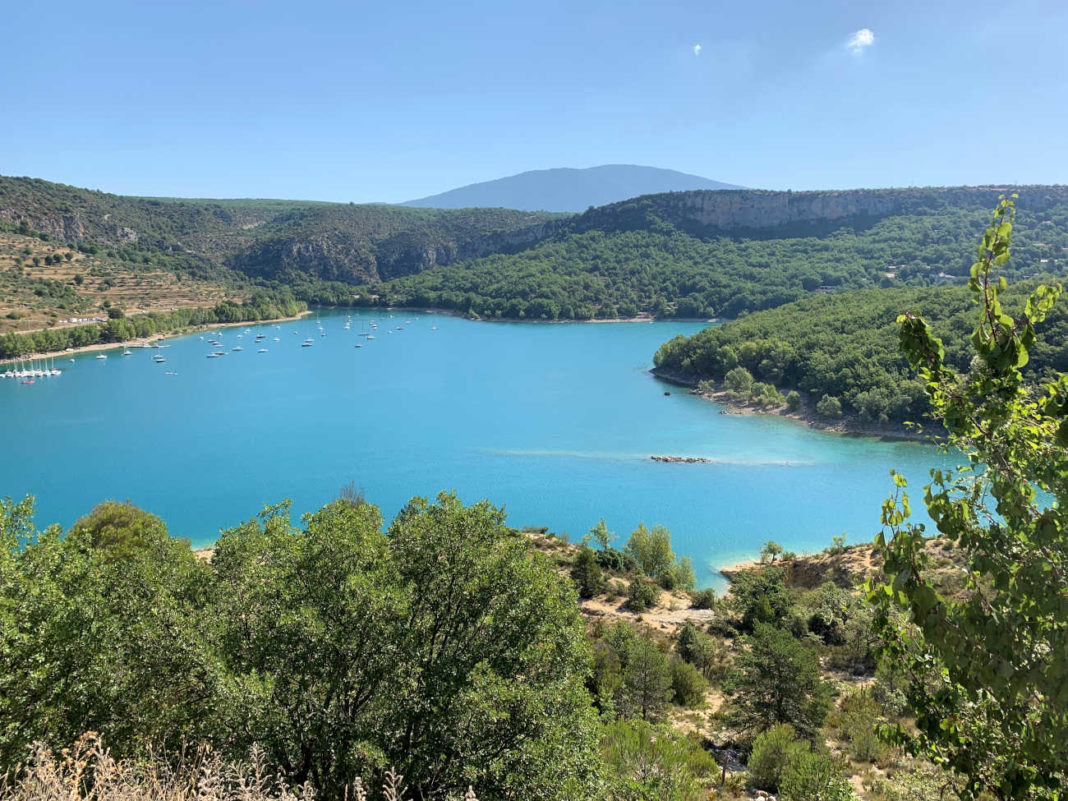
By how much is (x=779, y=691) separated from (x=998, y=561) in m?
10.00

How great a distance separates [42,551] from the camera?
7949 millimetres

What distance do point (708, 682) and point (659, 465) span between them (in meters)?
24.7

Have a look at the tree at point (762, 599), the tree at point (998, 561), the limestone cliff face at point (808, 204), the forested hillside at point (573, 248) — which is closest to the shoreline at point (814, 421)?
the tree at point (762, 599)

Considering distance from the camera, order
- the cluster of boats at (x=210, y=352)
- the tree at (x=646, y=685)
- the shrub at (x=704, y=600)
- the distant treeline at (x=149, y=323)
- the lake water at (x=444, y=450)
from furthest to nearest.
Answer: the distant treeline at (x=149, y=323) → the cluster of boats at (x=210, y=352) → the lake water at (x=444, y=450) → the shrub at (x=704, y=600) → the tree at (x=646, y=685)

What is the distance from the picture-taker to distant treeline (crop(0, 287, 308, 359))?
67.7m

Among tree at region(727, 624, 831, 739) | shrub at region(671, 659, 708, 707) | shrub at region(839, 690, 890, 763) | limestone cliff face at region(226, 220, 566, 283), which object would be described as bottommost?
shrub at region(671, 659, 708, 707)

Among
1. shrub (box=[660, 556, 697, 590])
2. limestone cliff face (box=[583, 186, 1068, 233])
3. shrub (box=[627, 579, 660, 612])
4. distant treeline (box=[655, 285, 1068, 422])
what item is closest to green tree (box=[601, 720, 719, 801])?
shrub (box=[627, 579, 660, 612])

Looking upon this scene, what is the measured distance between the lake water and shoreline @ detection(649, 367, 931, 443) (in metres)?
1.27

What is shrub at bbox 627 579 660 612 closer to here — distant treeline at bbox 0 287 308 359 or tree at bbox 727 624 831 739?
tree at bbox 727 624 831 739

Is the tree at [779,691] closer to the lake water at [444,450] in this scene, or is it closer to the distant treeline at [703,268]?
the lake water at [444,450]

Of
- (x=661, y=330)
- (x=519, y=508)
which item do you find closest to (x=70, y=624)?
(x=519, y=508)

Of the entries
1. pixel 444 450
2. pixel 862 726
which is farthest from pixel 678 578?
pixel 444 450

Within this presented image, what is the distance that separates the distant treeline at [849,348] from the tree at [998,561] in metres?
40.7

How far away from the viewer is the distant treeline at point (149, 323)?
67688 millimetres
